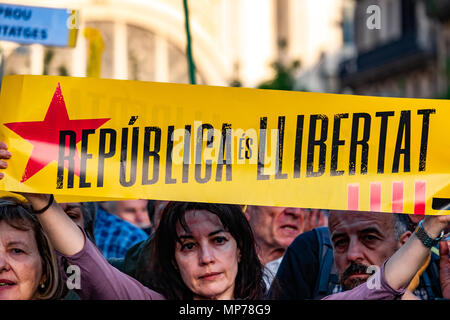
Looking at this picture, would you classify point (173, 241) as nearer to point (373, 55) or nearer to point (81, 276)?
point (81, 276)

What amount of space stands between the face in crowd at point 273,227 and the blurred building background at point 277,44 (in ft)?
83.4

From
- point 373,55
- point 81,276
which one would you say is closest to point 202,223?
point 81,276

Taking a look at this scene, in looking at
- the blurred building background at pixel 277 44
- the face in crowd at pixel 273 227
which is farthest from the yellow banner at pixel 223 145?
the blurred building background at pixel 277 44

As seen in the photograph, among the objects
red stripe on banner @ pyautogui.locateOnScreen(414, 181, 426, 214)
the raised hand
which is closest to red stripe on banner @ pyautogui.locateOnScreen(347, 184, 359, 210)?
red stripe on banner @ pyautogui.locateOnScreen(414, 181, 426, 214)

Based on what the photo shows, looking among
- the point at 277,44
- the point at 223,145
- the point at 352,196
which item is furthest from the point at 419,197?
the point at 277,44

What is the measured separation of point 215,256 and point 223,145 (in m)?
0.53

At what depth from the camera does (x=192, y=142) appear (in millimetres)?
4570

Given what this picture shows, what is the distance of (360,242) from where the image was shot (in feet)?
15.9

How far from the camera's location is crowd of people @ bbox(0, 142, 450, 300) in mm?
4531

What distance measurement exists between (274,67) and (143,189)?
31.0 m

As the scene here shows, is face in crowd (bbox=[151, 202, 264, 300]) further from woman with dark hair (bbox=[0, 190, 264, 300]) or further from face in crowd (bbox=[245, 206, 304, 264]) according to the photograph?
face in crowd (bbox=[245, 206, 304, 264])

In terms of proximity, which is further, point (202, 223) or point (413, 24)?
point (413, 24)

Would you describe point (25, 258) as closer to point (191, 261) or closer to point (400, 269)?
point (191, 261)

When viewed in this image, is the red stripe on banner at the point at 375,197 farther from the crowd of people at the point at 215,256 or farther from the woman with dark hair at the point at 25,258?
the woman with dark hair at the point at 25,258
